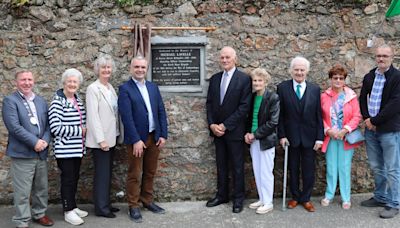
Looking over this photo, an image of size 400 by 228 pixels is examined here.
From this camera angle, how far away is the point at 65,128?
488 cm

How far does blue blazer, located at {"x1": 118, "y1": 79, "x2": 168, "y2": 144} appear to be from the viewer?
4965mm

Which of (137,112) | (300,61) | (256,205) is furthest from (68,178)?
(300,61)

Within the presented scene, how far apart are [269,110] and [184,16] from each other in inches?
61.4

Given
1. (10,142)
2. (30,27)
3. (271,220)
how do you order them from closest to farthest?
1. (10,142)
2. (271,220)
3. (30,27)

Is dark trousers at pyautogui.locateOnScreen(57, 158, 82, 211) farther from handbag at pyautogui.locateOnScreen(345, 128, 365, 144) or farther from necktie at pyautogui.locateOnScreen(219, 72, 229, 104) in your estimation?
handbag at pyautogui.locateOnScreen(345, 128, 365, 144)

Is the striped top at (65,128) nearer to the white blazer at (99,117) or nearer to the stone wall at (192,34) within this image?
the white blazer at (99,117)

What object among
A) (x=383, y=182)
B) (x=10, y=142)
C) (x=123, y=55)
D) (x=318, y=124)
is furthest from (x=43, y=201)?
(x=383, y=182)

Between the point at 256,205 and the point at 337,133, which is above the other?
the point at 337,133

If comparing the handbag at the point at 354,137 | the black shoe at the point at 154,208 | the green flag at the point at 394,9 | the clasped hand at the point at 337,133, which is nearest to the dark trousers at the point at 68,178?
the black shoe at the point at 154,208

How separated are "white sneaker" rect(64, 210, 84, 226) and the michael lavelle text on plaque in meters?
1.83

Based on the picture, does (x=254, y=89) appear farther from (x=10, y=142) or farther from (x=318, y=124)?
(x=10, y=142)

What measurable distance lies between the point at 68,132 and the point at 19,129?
1.66 ft

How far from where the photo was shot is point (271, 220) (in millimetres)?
5094

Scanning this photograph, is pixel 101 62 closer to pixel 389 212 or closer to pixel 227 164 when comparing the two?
pixel 227 164
